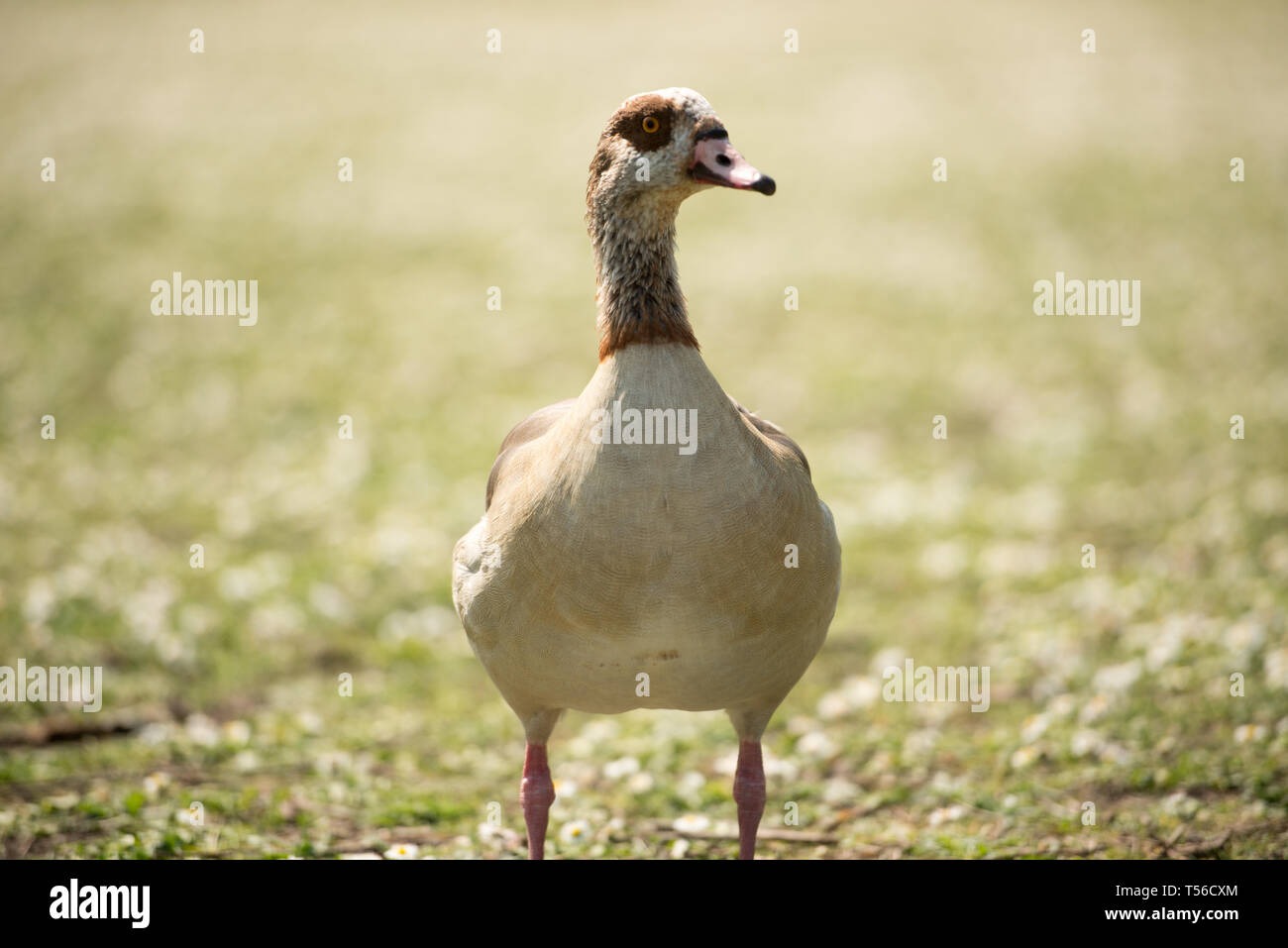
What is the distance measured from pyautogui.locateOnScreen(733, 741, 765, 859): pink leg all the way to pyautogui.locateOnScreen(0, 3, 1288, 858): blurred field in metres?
0.96

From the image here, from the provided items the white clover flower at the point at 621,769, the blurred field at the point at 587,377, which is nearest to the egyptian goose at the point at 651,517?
the blurred field at the point at 587,377

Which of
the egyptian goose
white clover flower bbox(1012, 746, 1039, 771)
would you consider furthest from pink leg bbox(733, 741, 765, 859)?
white clover flower bbox(1012, 746, 1039, 771)

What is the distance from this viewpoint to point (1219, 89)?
74.6 feet

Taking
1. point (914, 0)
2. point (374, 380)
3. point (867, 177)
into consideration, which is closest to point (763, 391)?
point (374, 380)

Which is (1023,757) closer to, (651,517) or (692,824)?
(692,824)

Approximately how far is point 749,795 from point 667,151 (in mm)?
2871

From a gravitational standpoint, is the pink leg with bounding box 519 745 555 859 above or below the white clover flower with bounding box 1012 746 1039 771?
above

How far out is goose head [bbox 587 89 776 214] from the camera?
463 cm

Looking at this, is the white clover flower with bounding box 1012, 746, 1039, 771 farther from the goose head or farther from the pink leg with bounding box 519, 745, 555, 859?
the goose head

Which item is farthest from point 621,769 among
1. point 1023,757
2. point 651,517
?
point 651,517

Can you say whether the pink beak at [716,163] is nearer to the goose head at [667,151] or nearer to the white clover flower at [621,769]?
the goose head at [667,151]

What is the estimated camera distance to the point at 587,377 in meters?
Answer: 14.4

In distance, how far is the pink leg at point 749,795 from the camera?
5355 mm

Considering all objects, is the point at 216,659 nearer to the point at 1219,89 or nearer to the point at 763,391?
the point at 763,391
